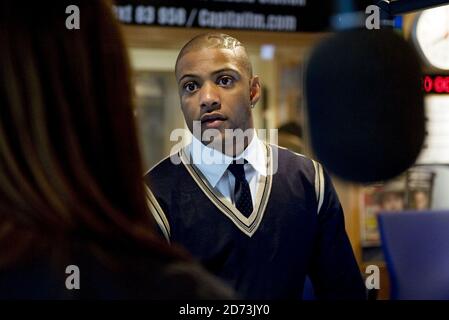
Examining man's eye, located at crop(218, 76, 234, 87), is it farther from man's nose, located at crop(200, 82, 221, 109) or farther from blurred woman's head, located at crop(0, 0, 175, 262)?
blurred woman's head, located at crop(0, 0, 175, 262)

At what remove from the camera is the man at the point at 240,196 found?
85 cm

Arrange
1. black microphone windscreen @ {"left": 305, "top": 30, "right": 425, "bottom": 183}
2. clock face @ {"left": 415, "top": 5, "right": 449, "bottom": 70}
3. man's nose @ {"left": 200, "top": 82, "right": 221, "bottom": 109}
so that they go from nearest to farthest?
black microphone windscreen @ {"left": 305, "top": 30, "right": 425, "bottom": 183}
man's nose @ {"left": 200, "top": 82, "right": 221, "bottom": 109}
clock face @ {"left": 415, "top": 5, "right": 449, "bottom": 70}

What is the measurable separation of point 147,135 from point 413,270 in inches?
32.2

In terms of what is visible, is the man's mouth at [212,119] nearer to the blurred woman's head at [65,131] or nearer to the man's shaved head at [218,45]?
the man's shaved head at [218,45]

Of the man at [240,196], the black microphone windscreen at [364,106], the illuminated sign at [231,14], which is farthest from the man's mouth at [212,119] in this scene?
the illuminated sign at [231,14]

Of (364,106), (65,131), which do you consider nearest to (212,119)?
(364,106)

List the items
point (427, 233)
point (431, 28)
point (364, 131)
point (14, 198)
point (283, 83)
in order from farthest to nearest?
point (427, 233) < point (283, 83) < point (431, 28) < point (364, 131) < point (14, 198)

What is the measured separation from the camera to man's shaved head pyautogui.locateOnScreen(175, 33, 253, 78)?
860 millimetres

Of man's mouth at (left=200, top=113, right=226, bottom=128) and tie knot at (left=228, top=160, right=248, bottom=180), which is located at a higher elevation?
man's mouth at (left=200, top=113, right=226, bottom=128)

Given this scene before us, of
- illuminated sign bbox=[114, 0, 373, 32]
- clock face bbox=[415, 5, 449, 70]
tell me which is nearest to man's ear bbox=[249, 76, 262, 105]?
clock face bbox=[415, 5, 449, 70]

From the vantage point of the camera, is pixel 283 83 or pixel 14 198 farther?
pixel 283 83

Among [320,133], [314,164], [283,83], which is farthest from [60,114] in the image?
[283,83]
